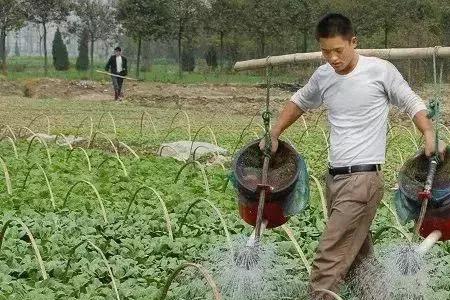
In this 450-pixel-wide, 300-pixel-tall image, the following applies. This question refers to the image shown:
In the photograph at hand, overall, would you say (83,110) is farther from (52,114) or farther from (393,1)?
(393,1)

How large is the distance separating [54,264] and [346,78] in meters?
1.82

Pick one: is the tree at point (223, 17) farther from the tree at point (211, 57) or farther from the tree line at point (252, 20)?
the tree at point (211, 57)

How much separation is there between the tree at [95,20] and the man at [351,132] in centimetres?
3136

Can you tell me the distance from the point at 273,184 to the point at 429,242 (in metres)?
0.76

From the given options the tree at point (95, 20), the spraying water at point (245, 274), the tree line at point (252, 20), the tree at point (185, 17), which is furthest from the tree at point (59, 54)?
the spraying water at point (245, 274)

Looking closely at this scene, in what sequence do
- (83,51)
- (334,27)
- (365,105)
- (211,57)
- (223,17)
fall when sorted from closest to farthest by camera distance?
(334,27), (365,105), (223,17), (83,51), (211,57)

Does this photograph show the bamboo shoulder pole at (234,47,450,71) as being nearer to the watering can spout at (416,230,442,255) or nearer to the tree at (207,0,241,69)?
the watering can spout at (416,230,442,255)

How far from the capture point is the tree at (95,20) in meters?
35.0

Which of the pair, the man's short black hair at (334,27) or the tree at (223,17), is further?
the tree at (223,17)

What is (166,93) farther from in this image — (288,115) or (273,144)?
(273,144)

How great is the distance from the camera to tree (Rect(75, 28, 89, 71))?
3650 cm

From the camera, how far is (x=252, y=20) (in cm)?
3030

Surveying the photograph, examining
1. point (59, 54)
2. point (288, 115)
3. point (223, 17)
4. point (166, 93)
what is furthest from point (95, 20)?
point (288, 115)

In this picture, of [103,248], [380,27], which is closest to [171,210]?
[103,248]
